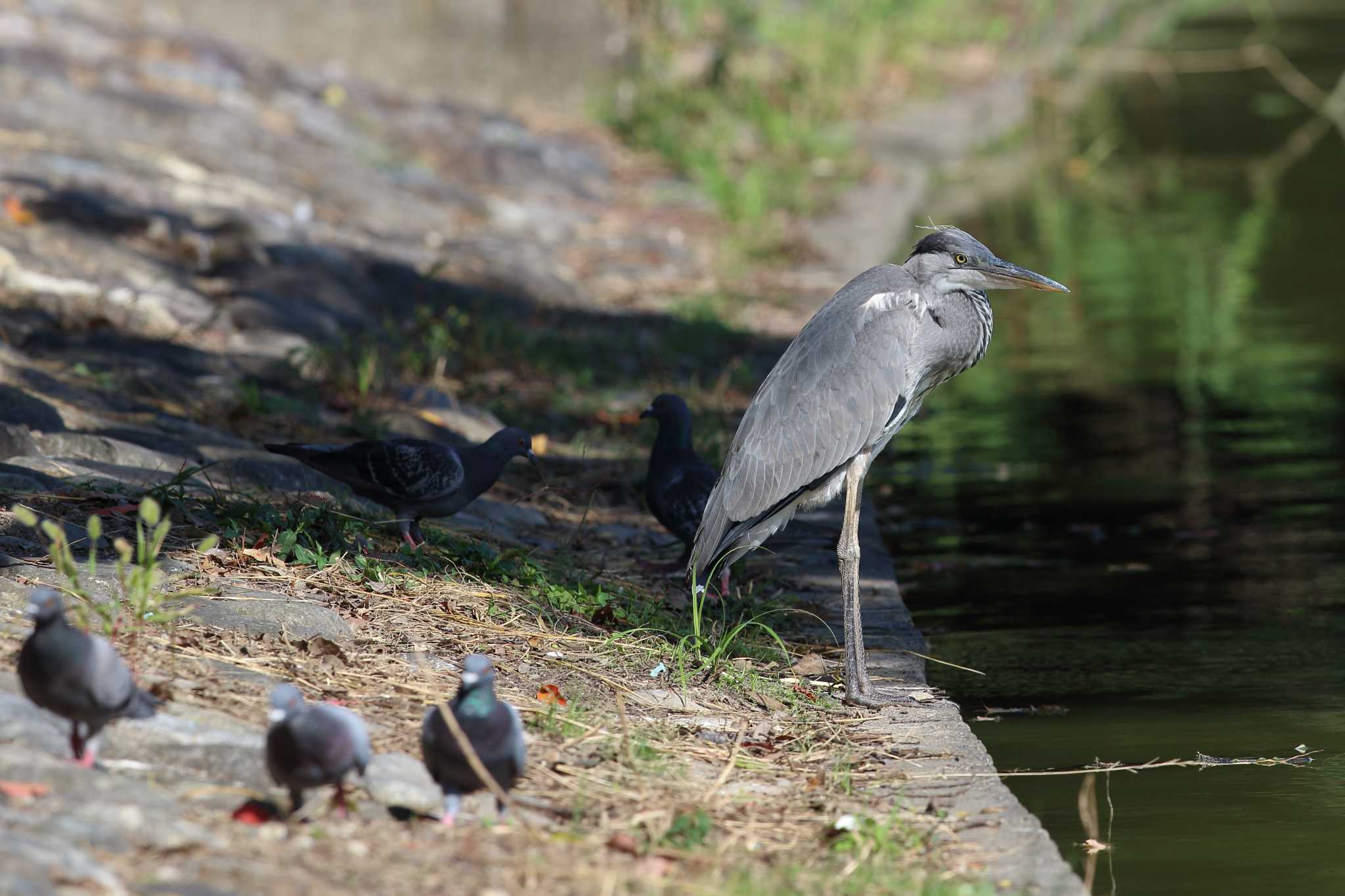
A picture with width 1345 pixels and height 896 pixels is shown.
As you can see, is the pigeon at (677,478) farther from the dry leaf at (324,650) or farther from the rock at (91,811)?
the rock at (91,811)

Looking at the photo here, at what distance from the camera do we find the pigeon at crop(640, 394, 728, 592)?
6.29 m

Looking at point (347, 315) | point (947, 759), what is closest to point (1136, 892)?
point (947, 759)

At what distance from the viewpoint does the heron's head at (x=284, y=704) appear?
12.0 feet

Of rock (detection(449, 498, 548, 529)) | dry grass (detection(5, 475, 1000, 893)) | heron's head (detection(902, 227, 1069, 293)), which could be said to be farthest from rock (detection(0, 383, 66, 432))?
heron's head (detection(902, 227, 1069, 293))

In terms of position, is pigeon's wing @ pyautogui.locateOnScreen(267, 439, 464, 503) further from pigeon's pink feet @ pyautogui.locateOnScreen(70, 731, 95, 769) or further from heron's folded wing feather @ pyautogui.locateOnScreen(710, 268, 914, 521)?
pigeon's pink feet @ pyautogui.locateOnScreen(70, 731, 95, 769)

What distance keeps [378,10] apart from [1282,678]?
12.9m

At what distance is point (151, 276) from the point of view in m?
9.52

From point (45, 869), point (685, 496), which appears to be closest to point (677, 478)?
point (685, 496)

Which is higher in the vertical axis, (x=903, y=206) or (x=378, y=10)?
(x=378, y=10)

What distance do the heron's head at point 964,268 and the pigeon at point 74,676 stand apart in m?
2.83

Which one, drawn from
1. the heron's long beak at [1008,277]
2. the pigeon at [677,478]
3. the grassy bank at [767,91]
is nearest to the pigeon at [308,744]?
the pigeon at [677,478]

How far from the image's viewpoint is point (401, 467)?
607 cm

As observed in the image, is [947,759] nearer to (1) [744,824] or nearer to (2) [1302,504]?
(1) [744,824]

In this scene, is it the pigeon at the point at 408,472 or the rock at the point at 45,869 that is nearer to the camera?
the rock at the point at 45,869
